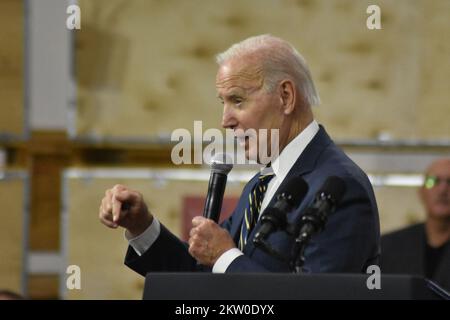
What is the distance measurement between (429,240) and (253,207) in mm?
3022

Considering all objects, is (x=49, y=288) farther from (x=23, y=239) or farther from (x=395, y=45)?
(x=395, y=45)

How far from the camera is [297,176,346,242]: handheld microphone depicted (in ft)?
8.23

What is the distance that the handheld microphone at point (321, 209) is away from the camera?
251cm

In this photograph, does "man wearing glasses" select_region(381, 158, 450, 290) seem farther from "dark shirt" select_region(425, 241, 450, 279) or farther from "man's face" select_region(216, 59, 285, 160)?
"man's face" select_region(216, 59, 285, 160)

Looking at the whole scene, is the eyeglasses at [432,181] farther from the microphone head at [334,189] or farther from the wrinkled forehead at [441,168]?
the microphone head at [334,189]

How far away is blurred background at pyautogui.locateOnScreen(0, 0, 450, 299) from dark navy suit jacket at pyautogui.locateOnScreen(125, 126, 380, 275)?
3668 millimetres

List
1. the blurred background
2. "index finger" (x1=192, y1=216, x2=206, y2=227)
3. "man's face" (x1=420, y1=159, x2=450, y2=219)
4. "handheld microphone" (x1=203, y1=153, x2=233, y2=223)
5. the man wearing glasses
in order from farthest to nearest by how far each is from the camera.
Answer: the blurred background, "man's face" (x1=420, y1=159, x2=450, y2=219), the man wearing glasses, "handheld microphone" (x1=203, y1=153, x2=233, y2=223), "index finger" (x1=192, y1=216, x2=206, y2=227)

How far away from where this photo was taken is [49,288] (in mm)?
7164

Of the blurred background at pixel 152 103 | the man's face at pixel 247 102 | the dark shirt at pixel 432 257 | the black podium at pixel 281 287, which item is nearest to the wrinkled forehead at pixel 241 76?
the man's face at pixel 247 102

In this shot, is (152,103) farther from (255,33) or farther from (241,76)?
(241,76)

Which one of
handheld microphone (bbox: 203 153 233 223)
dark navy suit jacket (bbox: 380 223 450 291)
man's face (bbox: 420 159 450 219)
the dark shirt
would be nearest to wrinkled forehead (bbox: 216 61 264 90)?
handheld microphone (bbox: 203 153 233 223)
